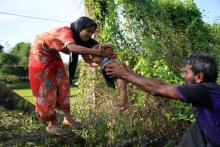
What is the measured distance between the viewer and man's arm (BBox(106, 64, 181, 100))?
3168 mm

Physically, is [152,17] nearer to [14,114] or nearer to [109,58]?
[14,114]

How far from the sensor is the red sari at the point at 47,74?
467 centimetres

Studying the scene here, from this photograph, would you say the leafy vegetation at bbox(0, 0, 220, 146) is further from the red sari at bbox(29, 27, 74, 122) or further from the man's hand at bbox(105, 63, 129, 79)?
the man's hand at bbox(105, 63, 129, 79)

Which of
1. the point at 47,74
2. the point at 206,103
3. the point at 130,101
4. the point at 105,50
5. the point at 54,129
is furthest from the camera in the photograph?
the point at 130,101

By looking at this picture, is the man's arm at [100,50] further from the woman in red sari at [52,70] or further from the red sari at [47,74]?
the red sari at [47,74]

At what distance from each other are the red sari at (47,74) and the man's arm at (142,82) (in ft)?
4.85

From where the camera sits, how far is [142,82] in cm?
324

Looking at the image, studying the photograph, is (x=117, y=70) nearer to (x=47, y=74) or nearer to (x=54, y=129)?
(x=47, y=74)

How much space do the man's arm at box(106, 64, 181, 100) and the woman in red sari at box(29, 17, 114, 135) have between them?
3.91ft

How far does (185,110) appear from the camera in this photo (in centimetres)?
704

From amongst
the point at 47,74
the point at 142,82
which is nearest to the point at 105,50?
the point at 142,82

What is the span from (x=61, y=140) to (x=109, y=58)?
132 inches

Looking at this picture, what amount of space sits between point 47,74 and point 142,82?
70.6 inches

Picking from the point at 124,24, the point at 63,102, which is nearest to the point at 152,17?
the point at 124,24
